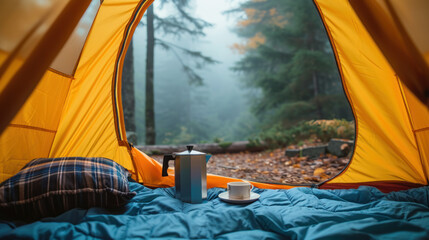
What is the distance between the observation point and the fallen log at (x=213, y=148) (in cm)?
457

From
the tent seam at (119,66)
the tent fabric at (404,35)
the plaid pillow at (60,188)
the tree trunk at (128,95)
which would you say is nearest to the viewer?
the tent fabric at (404,35)

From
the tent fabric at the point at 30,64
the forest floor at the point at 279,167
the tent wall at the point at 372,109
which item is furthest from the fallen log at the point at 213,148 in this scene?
the tent fabric at the point at 30,64

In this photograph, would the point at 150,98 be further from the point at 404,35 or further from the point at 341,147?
the point at 404,35

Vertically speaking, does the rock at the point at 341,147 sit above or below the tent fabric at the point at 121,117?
below

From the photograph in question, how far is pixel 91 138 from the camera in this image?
6.15 ft

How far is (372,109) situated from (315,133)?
343 cm

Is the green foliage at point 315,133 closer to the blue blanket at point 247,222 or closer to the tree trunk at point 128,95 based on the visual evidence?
the tree trunk at point 128,95

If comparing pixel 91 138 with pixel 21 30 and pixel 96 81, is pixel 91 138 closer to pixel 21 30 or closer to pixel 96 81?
pixel 96 81

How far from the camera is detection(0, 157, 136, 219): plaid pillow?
111 cm

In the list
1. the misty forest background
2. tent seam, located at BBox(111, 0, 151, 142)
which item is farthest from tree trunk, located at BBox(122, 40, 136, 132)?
tent seam, located at BBox(111, 0, 151, 142)

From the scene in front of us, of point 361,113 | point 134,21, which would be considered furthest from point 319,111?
point 134,21

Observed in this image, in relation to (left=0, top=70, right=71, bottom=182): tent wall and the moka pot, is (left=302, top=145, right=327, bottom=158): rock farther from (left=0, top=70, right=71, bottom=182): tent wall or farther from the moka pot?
(left=0, top=70, right=71, bottom=182): tent wall

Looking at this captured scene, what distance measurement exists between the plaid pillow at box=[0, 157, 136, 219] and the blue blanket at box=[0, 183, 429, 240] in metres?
0.06

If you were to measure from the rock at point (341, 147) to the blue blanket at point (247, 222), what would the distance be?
2.20 meters
